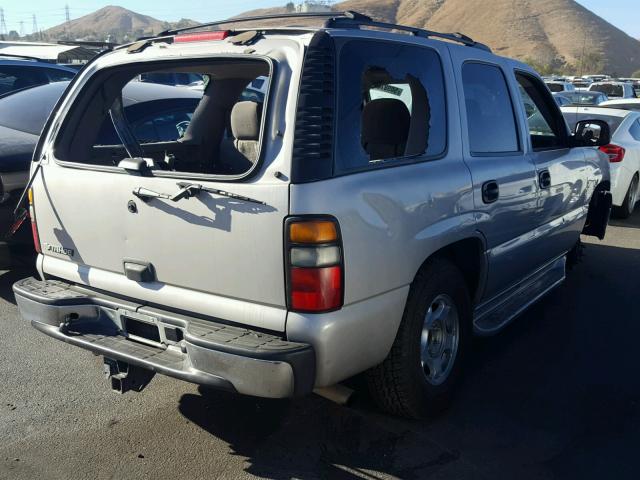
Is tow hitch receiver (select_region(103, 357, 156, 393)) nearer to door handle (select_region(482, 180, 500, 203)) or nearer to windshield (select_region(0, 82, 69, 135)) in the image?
door handle (select_region(482, 180, 500, 203))

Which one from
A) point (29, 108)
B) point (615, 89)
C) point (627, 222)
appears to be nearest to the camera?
Answer: point (29, 108)

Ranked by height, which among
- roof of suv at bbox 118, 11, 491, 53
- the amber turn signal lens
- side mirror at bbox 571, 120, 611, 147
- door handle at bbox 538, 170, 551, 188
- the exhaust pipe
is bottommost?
the exhaust pipe

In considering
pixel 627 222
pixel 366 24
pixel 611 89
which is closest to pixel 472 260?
pixel 366 24

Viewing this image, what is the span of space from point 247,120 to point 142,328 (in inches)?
45.5

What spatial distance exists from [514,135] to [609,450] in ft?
6.77

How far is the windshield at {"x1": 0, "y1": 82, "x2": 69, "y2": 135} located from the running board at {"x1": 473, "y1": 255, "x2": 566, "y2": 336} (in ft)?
13.5

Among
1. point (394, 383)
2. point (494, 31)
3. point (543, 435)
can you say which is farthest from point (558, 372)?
point (494, 31)

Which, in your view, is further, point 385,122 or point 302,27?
point 385,122

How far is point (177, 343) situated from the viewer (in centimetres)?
311

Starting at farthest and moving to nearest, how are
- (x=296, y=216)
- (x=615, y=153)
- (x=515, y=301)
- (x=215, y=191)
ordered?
(x=615, y=153), (x=515, y=301), (x=215, y=191), (x=296, y=216)

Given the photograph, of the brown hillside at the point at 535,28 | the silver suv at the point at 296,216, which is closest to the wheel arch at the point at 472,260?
the silver suv at the point at 296,216

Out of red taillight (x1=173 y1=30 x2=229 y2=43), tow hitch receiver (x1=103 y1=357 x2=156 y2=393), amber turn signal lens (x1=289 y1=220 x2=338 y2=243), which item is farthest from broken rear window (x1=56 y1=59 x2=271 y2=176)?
tow hitch receiver (x1=103 y1=357 x2=156 y2=393)

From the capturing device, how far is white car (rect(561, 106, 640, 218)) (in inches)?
342

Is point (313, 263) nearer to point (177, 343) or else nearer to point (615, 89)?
point (177, 343)
